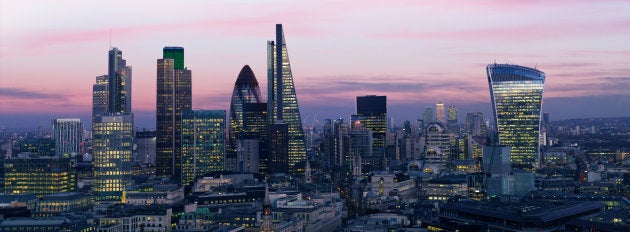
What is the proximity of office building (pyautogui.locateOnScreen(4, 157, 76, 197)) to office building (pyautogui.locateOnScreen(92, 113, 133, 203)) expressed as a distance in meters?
14.9

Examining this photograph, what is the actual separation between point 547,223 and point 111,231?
55.6 metres

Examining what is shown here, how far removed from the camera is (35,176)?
17300 centimetres

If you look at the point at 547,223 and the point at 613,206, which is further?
the point at 613,206

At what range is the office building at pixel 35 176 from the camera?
17225cm

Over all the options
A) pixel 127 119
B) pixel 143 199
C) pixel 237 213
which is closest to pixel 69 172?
pixel 127 119

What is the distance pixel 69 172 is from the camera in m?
178

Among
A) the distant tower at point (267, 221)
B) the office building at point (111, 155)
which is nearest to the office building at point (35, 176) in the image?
the office building at point (111, 155)

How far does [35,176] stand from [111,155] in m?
21.1

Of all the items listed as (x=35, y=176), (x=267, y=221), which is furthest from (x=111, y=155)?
(x=267, y=221)

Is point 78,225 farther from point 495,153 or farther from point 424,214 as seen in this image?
point 495,153

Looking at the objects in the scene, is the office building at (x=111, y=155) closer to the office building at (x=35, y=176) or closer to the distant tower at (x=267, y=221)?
the office building at (x=35, y=176)

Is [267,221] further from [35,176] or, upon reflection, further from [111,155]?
[35,176]

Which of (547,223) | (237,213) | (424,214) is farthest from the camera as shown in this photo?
(424,214)

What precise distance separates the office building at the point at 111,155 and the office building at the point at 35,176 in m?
14.9
